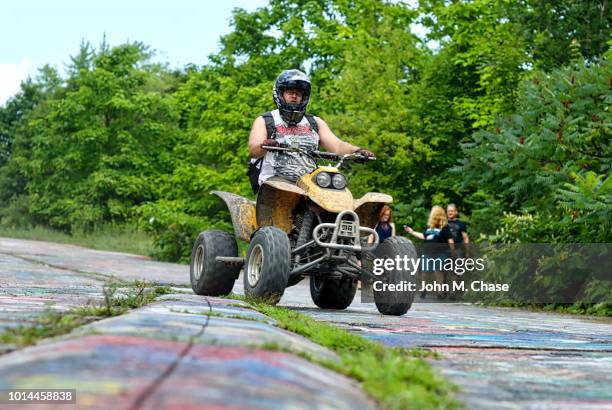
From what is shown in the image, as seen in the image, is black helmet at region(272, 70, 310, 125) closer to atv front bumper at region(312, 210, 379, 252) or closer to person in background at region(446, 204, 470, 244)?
atv front bumper at region(312, 210, 379, 252)

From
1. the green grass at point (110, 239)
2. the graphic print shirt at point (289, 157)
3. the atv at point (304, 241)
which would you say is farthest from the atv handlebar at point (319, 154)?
the green grass at point (110, 239)

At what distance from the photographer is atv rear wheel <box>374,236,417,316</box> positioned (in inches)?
373

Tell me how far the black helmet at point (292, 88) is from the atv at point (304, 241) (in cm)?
46

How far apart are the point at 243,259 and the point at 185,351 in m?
6.36

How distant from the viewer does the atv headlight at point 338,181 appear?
9.52 metres

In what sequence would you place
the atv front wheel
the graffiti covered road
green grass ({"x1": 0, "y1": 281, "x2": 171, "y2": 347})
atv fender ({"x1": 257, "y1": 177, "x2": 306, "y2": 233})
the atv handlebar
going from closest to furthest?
the graffiti covered road → green grass ({"x1": 0, "y1": 281, "x2": 171, "y2": 347}) → the atv front wheel → the atv handlebar → atv fender ({"x1": 257, "y1": 177, "x2": 306, "y2": 233})

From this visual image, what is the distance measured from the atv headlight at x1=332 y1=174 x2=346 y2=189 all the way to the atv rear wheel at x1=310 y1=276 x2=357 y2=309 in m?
1.38

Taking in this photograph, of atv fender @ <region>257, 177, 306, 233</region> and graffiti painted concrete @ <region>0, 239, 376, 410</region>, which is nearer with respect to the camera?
graffiti painted concrete @ <region>0, 239, 376, 410</region>

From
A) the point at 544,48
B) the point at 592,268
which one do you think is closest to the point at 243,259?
the point at 592,268

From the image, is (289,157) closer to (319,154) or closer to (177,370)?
(319,154)

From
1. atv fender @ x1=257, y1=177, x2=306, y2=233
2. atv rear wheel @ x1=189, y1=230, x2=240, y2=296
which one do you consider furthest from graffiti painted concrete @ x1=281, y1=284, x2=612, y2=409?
atv rear wheel @ x1=189, y1=230, x2=240, y2=296

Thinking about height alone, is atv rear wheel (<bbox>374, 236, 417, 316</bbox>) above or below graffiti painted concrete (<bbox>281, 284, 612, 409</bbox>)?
above

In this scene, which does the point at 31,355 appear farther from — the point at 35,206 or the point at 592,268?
the point at 35,206

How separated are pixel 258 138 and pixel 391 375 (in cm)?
644
